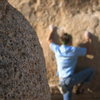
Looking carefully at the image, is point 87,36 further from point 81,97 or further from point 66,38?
point 81,97

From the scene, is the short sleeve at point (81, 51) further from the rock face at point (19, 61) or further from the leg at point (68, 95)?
the rock face at point (19, 61)

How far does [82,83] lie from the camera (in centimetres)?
460

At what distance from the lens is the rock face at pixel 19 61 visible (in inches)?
65.9

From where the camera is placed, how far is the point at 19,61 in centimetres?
172

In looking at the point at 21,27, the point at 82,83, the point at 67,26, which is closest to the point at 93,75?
the point at 82,83

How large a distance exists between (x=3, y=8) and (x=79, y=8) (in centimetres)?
274

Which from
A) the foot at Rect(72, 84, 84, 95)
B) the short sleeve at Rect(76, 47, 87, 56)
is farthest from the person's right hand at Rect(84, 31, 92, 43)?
the foot at Rect(72, 84, 84, 95)

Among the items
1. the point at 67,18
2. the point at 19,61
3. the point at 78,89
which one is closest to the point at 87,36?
the point at 67,18

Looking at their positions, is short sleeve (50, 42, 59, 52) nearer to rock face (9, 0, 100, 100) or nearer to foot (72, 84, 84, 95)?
rock face (9, 0, 100, 100)

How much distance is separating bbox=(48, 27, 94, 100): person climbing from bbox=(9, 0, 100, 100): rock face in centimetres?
7

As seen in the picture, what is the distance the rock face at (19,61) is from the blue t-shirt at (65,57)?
258 centimetres

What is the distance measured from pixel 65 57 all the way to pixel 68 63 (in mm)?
76

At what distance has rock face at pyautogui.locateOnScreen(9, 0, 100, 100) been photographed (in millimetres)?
4457

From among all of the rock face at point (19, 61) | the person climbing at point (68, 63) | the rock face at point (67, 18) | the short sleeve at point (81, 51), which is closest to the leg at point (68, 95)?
the person climbing at point (68, 63)
